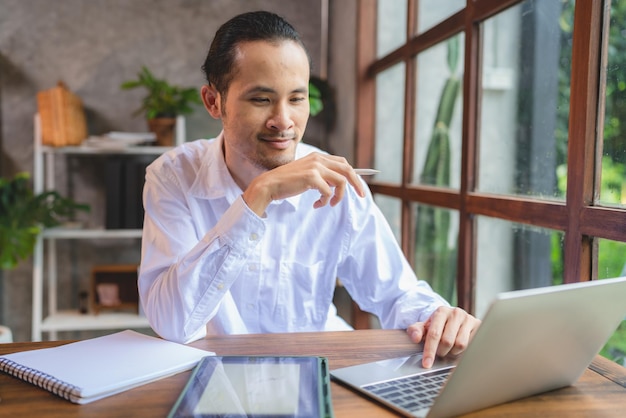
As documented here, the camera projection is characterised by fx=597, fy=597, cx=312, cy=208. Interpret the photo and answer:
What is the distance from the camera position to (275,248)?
4.90 ft

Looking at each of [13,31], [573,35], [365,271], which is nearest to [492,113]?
[573,35]

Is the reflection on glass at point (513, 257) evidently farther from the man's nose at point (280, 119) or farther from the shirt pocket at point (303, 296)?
the man's nose at point (280, 119)

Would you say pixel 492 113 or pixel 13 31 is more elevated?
pixel 13 31

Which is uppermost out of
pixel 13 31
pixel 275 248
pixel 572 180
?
pixel 13 31

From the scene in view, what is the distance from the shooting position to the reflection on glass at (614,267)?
1151 mm

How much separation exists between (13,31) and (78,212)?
1053 mm

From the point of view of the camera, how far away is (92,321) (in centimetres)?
306

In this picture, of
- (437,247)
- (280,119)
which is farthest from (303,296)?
(437,247)

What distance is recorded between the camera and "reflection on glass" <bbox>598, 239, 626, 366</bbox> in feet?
3.78

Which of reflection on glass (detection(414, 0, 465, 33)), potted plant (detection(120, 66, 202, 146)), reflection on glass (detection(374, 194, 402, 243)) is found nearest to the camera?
reflection on glass (detection(414, 0, 465, 33))

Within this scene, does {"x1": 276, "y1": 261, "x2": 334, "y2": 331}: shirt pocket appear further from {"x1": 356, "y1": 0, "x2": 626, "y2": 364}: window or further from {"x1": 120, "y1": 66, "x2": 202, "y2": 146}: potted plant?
{"x1": 120, "y1": 66, "x2": 202, "y2": 146}: potted plant

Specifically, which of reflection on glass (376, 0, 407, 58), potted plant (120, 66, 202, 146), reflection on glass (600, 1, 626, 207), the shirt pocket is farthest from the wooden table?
potted plant (120, 66, 202, 146)

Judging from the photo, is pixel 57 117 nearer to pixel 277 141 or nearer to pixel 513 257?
pixel 277 141

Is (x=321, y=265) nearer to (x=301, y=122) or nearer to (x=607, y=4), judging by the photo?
(x=301, y=122)
